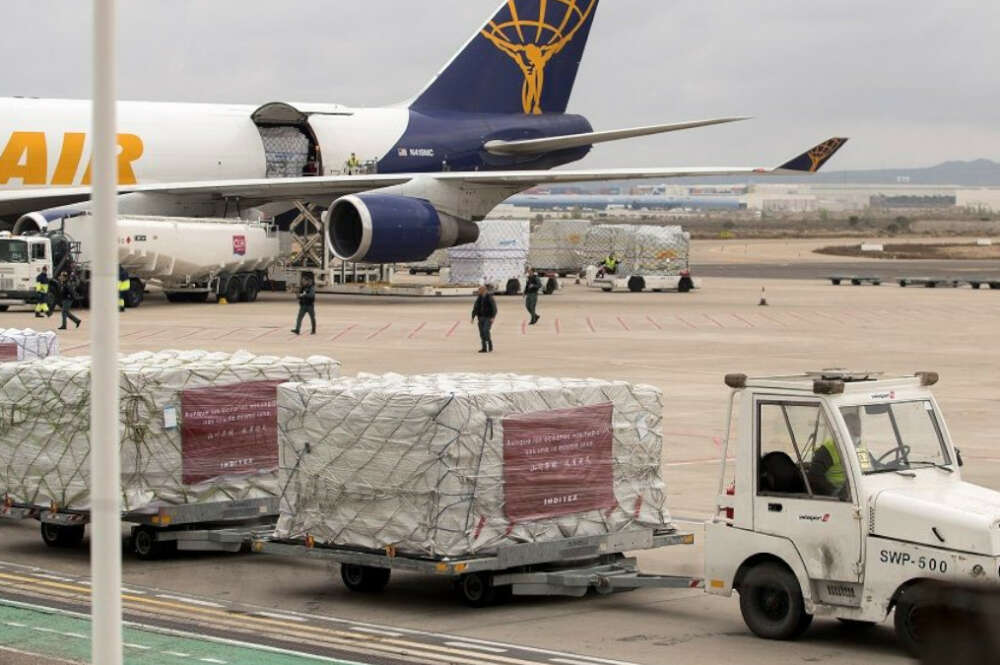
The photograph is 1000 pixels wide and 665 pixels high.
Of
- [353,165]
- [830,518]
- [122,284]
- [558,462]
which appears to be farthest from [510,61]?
[830,518]

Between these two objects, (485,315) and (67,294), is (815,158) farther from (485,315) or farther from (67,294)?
(67,294)

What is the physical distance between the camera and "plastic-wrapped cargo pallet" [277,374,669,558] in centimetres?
1383

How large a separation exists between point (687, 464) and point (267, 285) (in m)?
39.8

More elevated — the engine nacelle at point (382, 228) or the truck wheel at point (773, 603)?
the engine nacelle at point (382, 228)

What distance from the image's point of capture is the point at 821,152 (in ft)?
161

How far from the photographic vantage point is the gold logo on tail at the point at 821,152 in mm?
48531

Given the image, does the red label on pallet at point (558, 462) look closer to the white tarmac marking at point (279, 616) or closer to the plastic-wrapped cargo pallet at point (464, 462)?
the plastic-wrapped cargo pallet at point (464, 462)

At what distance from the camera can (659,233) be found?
66188 millimetres

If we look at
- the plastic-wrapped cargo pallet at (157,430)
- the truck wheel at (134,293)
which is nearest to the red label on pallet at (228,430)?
the plastic-wrapped cargo pallet at (157,430)

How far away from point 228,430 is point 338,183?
117 feet

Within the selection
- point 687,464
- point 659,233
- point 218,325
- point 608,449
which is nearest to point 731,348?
point 218,325

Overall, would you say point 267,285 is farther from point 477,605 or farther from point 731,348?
point 477,605

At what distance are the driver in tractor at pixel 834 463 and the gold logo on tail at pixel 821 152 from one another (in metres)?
36.7

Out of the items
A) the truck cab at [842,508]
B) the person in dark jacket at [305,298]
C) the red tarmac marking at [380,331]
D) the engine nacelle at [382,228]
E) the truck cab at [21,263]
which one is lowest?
the truck cab at [842,508]
